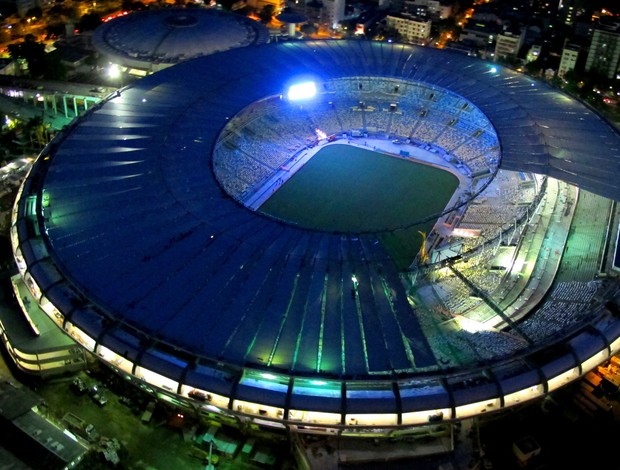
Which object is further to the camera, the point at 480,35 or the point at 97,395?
the point at 480,35

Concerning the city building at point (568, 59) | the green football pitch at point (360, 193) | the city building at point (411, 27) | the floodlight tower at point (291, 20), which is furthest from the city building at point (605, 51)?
the floodlight tower at point (291, 20)

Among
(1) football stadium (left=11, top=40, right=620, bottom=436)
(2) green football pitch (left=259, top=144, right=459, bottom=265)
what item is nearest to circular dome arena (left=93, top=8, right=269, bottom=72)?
(1) football stadium (left=11, top=40, right=620, bottom=436)

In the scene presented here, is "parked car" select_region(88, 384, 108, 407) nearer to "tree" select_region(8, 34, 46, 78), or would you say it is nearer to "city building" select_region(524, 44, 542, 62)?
"tree" select_region(8, 34, 46, 78)

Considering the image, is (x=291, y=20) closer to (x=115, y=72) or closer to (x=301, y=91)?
(x=115, y=72)

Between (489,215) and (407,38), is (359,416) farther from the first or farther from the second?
(407,38)

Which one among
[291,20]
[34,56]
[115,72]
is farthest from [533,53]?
[34,56]

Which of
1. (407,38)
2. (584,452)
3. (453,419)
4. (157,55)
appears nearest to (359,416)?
(453,419)

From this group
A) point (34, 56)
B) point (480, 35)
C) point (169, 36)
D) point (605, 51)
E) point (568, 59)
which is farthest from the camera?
point (480, 35)
